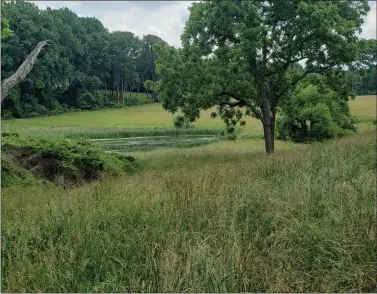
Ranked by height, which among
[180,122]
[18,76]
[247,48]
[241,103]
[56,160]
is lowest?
[56,160]

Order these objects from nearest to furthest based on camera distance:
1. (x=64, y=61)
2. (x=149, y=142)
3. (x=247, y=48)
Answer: (x=64, y=61) < (x=247, y=48) < (x=149, y=142)

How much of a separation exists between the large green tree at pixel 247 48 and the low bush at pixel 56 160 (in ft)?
18.9

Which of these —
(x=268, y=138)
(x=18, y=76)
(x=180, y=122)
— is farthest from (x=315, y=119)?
(x=18, y=76)

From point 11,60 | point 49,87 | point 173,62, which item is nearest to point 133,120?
point 173,62

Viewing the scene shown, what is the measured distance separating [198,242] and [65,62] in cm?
980

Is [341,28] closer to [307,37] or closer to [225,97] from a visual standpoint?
[307,37]

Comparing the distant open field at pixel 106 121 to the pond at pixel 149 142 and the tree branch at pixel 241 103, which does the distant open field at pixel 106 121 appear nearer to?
the pond at pixel 149 142

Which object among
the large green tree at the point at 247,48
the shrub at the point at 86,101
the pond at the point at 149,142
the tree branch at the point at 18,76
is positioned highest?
the large green tree at the point at 247,48

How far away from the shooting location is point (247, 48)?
15.0m

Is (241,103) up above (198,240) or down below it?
above

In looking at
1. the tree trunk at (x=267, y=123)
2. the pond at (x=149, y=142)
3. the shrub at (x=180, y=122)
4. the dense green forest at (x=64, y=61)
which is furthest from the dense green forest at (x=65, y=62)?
the tree trunk at (x=267, y=123)

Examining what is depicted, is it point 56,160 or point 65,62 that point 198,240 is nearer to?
point 56,160

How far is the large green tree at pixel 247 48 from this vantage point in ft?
51.5

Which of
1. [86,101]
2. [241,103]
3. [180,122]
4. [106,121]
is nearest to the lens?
[86,101]
